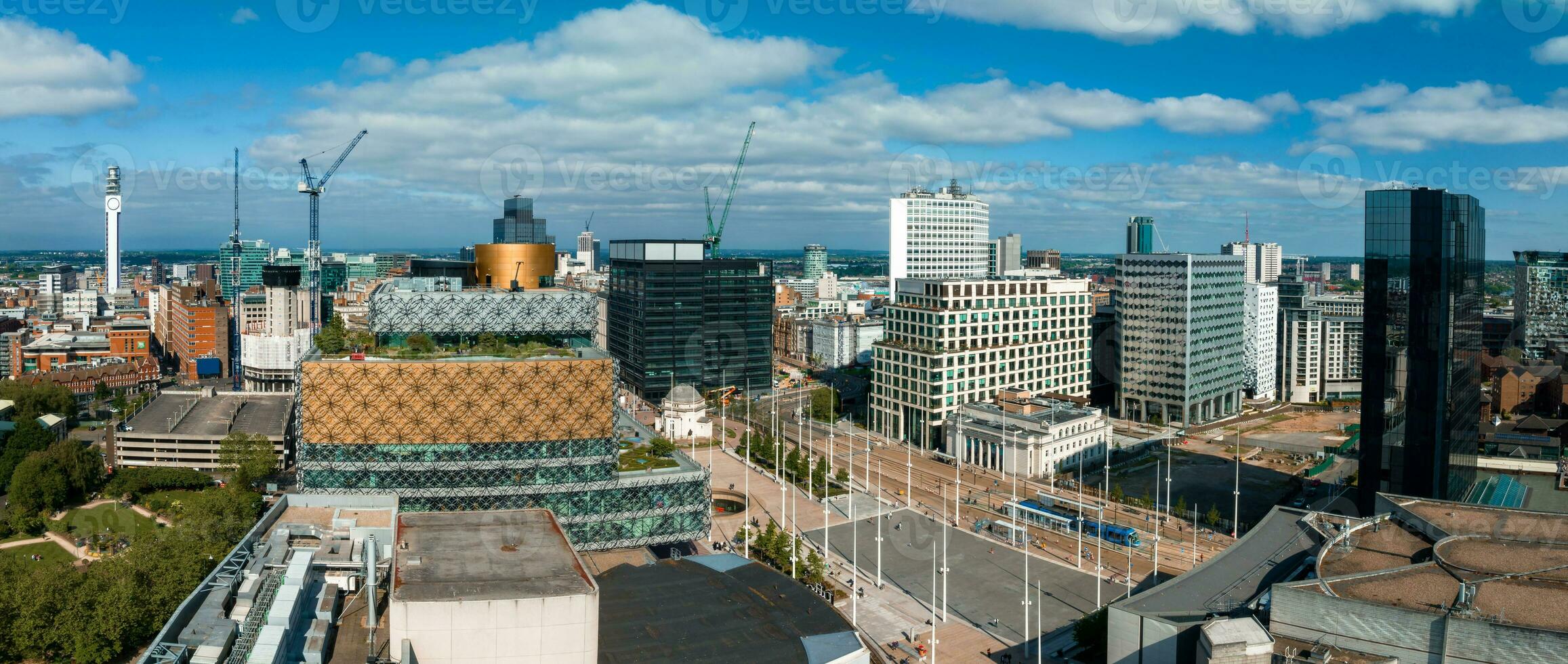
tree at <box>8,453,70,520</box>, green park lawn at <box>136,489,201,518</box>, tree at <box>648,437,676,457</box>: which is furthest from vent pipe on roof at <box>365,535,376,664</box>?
tree at <box>8,453,70,520</box>

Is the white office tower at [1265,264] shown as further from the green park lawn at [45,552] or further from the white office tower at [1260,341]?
the green park lawn at [45,552]

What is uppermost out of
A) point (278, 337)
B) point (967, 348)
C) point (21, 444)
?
point (967, 348)

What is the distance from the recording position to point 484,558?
83.5 ft

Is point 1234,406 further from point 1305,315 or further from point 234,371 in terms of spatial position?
point 234,371

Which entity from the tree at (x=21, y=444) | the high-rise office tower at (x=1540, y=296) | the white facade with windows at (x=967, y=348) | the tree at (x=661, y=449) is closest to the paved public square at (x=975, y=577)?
the tree at (x=661, y=449)

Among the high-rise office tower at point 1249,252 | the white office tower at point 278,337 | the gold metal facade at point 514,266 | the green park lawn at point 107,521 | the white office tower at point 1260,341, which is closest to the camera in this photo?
the green park lawn at point 107,521

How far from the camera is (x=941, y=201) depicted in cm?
12850

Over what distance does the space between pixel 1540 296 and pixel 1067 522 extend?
8882cm

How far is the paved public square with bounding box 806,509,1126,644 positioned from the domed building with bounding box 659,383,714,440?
2690 centimetres

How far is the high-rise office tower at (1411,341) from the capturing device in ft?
135

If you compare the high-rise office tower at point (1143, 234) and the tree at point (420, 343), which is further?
the high-rise office tower at point (1143, 234)

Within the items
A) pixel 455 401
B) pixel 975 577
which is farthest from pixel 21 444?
pixel 975 577

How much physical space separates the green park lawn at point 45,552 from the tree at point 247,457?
9951 millimetres

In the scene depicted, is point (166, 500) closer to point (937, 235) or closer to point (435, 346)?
point (435, 346)
